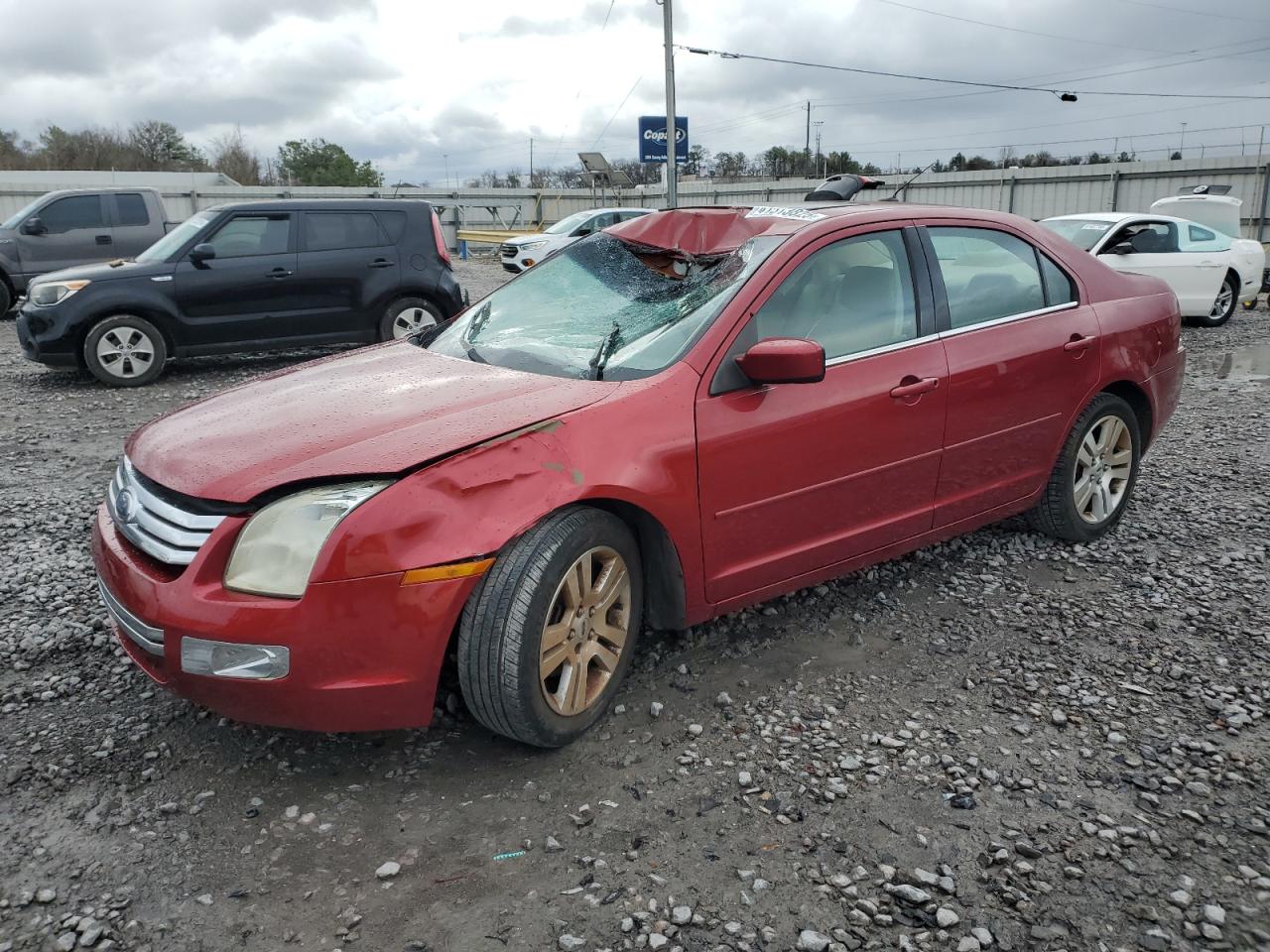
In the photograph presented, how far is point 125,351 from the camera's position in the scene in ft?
30.5

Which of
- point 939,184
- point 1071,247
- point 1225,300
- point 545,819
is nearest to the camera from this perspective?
point 545,819

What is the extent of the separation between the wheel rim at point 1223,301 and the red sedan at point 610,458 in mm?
10276

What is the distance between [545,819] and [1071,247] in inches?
142

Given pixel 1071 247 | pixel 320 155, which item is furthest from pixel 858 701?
pixel 320 155

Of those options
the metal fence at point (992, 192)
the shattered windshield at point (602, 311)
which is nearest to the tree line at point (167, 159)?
the metal fence at point (992, 192)

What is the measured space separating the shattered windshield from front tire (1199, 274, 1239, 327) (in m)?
12.2

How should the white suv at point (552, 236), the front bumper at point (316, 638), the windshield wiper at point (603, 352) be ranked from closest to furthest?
the front bumper at point (316, 638), the windshield wiper at point (603, 352), the white suv at point (552, 236)

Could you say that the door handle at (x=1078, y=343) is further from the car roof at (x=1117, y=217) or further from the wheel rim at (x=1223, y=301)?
the wheel rim at (x=1223, y=301)

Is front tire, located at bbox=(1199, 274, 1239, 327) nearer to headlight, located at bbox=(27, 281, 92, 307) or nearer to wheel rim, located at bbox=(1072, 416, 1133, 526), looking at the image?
wheel rim, located at bbox=(1072, 416, 1133, 526)

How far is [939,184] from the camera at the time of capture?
30469mm

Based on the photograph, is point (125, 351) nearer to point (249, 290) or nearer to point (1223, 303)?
point (249, 290)

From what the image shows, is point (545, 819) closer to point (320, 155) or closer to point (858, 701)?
point (858, 701)

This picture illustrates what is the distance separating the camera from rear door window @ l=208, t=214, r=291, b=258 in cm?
959

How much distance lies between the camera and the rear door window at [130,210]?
13.7 metres
